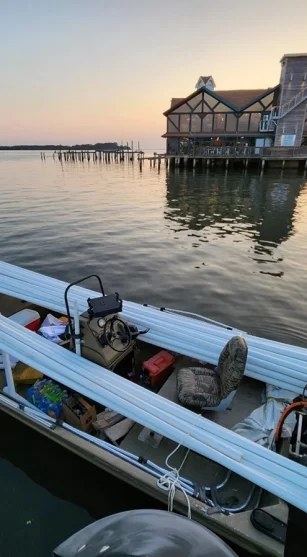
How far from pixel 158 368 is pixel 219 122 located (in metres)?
51.4

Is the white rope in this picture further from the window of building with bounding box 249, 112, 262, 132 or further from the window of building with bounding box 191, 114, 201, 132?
the window of building with bounding box 191, 114, 201, 132

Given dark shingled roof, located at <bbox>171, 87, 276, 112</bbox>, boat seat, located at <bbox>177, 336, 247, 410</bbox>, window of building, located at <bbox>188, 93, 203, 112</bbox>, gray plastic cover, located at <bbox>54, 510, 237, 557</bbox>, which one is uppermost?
dark shingled roof, located at <bbox>171, 87, 276, 112</bbox>

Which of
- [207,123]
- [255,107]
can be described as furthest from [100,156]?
[255,107]

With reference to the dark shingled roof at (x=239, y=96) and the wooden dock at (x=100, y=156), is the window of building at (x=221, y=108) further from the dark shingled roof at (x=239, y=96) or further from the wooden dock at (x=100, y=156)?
the wooden dock at (x=100, y=156)

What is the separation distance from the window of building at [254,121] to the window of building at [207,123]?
19.6 feet

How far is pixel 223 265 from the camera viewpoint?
13375 millimetres

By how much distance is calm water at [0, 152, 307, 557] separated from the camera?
430 cm

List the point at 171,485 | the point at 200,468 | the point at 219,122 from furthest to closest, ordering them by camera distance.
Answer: the point at 219,122
the point at 200,468
the point at 171,485

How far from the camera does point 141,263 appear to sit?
13617 mm

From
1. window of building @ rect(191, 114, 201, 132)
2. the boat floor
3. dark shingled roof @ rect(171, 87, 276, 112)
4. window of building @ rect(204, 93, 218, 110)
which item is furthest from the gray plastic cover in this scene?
dark shingled roof @ rect(171, 87, 276, 112)

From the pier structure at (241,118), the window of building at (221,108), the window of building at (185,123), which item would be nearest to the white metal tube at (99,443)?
the pier structure at (241,118)

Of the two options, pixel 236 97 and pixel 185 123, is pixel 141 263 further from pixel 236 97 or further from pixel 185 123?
pixel 236 97

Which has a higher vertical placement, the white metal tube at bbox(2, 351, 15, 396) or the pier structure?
the pier structure

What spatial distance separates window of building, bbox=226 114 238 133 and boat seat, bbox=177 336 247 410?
51325mm
